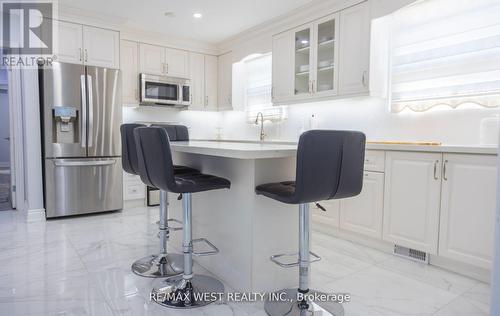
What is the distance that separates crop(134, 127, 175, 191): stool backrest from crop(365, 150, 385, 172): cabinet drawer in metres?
1.87

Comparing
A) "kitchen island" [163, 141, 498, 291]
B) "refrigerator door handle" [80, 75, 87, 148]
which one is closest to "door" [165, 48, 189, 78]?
"refrigerator door handle" [80, 75, 87, 148]

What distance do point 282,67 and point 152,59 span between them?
6.40 feet

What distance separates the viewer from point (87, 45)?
394 centimetres

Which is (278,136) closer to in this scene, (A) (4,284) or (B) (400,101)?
(B) (400,101)

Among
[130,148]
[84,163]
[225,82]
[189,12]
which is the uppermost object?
[189,12]

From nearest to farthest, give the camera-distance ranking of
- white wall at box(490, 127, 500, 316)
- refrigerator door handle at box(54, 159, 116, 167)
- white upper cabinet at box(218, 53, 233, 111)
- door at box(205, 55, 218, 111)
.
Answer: white wall at box(490, 127, 500, 316) → refrigerator door handle at box(54, 159, 116, 167) → white upper cabinet at box(218, 53, 233, 111) → door at box(205, 55, 218, 111)

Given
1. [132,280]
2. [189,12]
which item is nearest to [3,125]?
[189,12]

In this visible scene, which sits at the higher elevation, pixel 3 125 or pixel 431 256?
pixel 3 125

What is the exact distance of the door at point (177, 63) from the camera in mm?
4824

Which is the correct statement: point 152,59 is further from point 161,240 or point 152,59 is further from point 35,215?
point 161,240

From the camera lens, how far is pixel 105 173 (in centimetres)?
397

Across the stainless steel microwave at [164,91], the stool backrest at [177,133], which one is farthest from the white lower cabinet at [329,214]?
the stainless steel microwave at [164,91]

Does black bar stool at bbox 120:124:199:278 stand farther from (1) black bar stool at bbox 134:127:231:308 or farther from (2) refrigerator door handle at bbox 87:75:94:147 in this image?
(2) refrigerator door handle at bbox 87:75:94:147

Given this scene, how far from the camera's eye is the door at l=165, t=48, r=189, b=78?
4.82 meters
